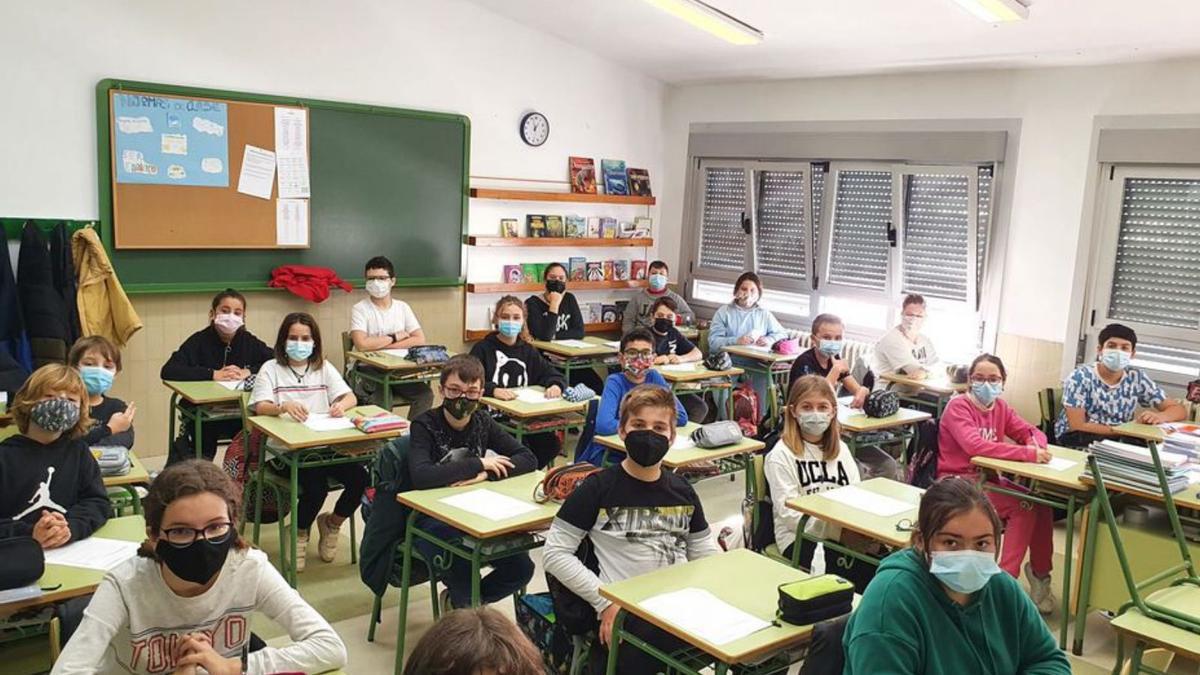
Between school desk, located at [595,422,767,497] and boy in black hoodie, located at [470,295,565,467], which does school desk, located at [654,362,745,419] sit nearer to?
boy in black hoodie, located at [470,295,565,467]

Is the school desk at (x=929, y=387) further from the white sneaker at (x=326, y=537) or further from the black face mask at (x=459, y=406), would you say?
the white sneaker at (x=326, y=537)

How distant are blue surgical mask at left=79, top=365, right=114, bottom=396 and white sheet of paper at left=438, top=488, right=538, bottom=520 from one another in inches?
72.1

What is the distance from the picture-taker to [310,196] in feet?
23.0

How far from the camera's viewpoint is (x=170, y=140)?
6.29 meters

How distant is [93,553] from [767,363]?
17.7 feet

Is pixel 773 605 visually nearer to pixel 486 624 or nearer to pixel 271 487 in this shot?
pixel 486 624

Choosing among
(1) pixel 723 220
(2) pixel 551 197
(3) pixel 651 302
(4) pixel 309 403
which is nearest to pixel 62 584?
(4) pixel 309 403

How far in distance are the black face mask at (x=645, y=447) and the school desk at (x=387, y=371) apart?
10.8 feet

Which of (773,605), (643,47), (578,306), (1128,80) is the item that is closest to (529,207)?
(578,306)

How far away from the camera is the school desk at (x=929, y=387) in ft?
21.5

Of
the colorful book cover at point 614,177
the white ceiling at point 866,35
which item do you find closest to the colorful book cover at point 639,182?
the colorful book cover at point 614,177

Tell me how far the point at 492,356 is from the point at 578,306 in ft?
8.30

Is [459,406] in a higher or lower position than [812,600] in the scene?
higher

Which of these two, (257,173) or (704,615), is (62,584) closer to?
(704,615)
